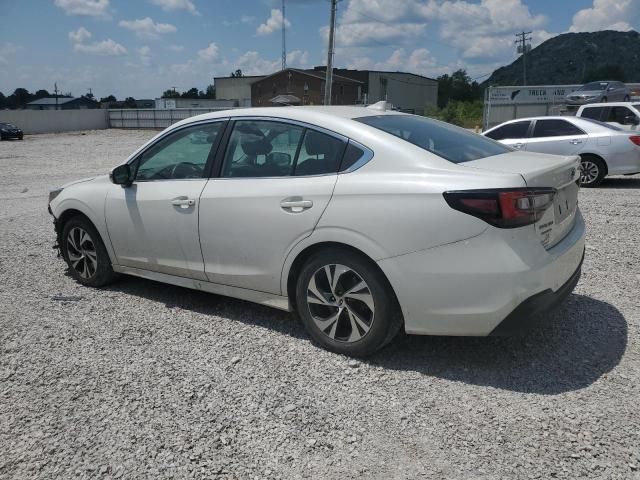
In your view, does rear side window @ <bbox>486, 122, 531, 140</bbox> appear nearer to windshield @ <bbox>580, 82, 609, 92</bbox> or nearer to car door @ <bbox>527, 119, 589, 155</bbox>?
car door @ <bbox>527, 119, 589, 155</bbox>

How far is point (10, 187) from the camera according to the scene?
597 inches

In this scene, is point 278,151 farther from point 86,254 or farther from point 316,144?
point 86,254

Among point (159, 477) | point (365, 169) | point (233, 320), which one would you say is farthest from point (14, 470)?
point (365, 169)

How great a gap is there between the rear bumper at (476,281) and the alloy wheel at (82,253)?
10.2 feet

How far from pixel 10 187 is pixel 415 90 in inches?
3418

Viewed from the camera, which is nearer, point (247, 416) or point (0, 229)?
point (247, 416)

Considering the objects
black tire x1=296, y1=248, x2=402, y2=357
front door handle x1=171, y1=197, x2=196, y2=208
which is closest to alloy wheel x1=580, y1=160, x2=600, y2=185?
black tire x1=296, y1=248, x2=402, y2=357

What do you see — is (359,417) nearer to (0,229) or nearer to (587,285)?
(587,285)

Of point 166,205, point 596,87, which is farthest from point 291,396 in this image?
point 596,87

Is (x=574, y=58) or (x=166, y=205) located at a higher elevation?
(x=574, y=58)

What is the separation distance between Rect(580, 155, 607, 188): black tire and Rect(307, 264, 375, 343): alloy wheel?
30.9 feet

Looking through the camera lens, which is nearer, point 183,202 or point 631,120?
point 183,202

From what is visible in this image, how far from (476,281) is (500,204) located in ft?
1.47

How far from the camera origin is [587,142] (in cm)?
1116
